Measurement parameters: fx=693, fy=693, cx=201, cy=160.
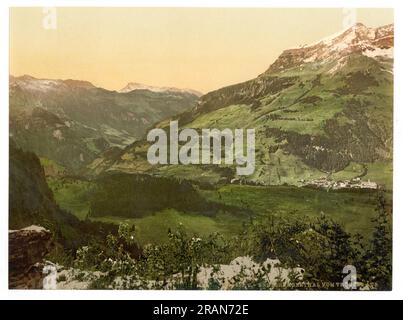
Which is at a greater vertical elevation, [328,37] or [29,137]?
[328,37]

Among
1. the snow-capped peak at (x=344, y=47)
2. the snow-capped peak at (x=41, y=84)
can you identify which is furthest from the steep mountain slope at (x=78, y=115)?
the snow-capped peak at (x=344, y=47)

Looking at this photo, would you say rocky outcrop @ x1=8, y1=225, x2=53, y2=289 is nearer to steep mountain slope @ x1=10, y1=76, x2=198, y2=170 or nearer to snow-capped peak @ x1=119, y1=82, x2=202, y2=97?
steep mountain slope @ x1=10, y1=76, x2=198, y2=170

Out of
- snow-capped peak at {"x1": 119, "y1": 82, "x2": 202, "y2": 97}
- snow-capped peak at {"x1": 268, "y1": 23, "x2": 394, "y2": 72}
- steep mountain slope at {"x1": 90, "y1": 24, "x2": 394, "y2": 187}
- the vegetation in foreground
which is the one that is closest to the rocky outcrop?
the vegetation in foreground

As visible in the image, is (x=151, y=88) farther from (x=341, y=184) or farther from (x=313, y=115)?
(x=341, y=184)
